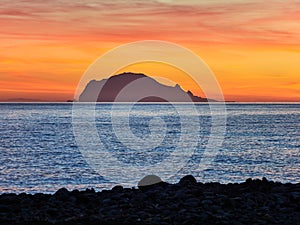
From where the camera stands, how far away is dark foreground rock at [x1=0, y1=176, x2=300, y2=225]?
14672 millimetres

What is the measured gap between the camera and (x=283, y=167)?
50.0 meters

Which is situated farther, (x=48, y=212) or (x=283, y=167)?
(x=283, y=167)

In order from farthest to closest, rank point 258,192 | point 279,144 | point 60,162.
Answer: point 279,144, point 60,162, point 258,192

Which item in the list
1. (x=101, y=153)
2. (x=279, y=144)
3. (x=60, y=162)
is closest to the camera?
(x=60, y=162)

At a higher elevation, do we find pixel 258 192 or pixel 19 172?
pixel 258 192

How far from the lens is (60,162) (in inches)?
2112

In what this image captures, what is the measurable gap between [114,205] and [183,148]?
54635 millimetres

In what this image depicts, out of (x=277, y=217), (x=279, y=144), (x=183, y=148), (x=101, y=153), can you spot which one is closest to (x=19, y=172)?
(x=101, y=153)

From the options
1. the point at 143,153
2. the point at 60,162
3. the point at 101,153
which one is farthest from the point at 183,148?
the point at 60,162

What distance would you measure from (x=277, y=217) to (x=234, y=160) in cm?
4178

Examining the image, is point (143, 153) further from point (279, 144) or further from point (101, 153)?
point (279, 144)

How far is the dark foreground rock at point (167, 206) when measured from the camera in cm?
1467

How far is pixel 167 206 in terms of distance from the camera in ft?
53.3

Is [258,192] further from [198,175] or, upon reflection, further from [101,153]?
[101,153]
